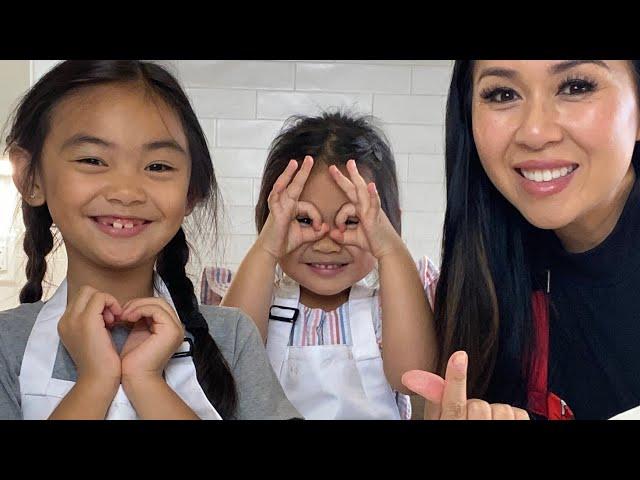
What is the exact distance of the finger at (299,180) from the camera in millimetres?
898

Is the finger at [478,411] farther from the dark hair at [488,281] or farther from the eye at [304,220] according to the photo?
the eye at [304,220]

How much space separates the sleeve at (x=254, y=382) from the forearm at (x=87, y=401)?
143 millimetres

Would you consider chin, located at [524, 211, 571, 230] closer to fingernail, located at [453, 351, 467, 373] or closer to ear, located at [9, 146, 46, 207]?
fingernail, located at [453, 351, 467, 373]

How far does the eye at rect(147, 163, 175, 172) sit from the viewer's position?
30.4 inches

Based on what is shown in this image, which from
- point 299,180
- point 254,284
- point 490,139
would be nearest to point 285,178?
point 299,180

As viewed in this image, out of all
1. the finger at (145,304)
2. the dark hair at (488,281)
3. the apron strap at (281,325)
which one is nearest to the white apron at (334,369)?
the apron strap at (281,325)

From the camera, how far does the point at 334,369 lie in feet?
3.18
